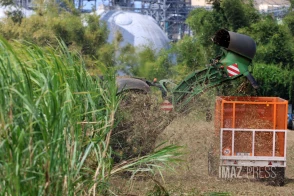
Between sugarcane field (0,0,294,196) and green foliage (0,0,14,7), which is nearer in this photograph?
sugarcane field (0,0,294,196)

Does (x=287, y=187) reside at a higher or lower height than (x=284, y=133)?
lower

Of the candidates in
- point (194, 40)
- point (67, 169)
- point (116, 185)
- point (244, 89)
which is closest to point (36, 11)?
point (194, 40)

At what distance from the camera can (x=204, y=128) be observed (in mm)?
11984

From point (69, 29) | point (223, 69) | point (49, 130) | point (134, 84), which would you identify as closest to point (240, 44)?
point (223, 69)

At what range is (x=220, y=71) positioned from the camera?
12320mm

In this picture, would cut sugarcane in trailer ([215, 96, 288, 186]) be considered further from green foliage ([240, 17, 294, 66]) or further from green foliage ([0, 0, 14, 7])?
green foliage ([0, 0, 14, 7])

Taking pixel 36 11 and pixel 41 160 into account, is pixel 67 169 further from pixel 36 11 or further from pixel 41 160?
pixel 36 11

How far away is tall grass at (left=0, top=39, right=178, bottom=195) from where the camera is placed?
5332mm

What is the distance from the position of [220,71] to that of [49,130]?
718 centimetres

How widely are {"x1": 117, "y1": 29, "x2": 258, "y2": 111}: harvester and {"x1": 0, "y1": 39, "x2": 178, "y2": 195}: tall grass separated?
204 inches

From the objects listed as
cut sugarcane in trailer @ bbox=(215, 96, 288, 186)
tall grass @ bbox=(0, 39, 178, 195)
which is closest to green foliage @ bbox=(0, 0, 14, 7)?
cut sugarcane in trailer @ bbox=(215, 96, 288, 186)

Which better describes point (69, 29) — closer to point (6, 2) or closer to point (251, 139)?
point (6, 2)

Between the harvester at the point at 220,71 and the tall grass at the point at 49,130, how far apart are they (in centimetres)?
518

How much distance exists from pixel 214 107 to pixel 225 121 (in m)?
0.79
